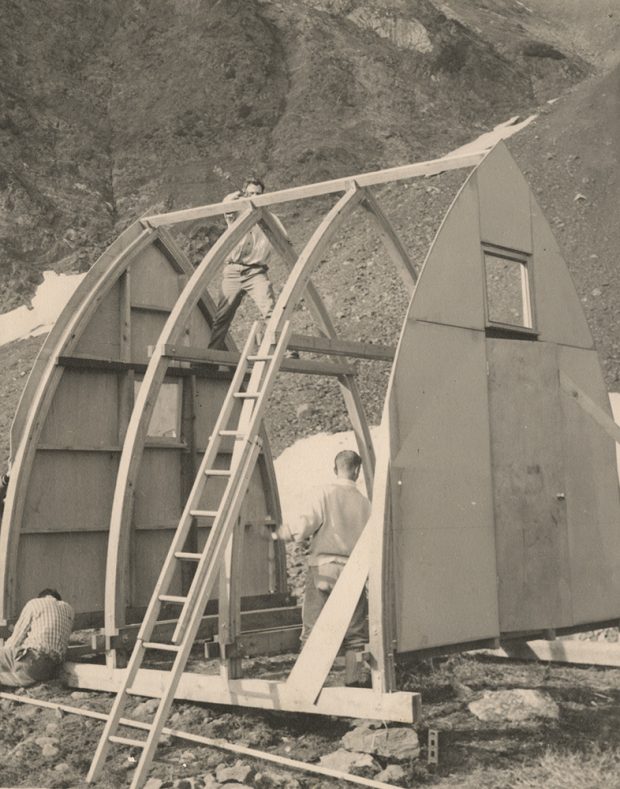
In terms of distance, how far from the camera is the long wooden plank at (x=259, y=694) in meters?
6.58

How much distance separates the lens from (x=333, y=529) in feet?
26.9

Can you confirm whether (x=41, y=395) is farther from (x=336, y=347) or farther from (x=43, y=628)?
(x=336, y=347)

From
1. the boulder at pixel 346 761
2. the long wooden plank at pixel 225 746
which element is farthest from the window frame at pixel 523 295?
the long wooden plank at pixel 225 746

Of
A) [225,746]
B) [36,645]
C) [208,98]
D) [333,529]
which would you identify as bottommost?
[225,746]

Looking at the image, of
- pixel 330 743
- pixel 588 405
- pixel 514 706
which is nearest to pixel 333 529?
pixel 330 743

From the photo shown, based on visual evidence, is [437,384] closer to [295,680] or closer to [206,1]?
[295,680]

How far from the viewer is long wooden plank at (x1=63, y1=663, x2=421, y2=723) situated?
658cm

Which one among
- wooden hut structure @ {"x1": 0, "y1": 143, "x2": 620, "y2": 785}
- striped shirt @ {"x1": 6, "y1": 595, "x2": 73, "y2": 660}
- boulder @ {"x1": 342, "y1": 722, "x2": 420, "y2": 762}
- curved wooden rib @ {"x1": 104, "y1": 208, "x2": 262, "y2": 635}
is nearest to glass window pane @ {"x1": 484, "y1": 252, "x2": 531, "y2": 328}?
wooden hut structure @ {"x1": 0, "y1": 143, "x2": 620, "y2": 785}

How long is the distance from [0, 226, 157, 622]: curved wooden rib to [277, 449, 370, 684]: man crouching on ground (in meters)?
3.06

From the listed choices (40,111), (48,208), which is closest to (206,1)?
(40,111)

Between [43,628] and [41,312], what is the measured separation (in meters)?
27.5

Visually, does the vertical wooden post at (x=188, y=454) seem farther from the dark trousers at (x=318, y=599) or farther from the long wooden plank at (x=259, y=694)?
the dark trousers at (x=318, y=599)

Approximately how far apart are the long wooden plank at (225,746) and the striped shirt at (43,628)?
477 millimetres

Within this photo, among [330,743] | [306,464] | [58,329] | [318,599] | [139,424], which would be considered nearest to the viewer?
[330,743]
